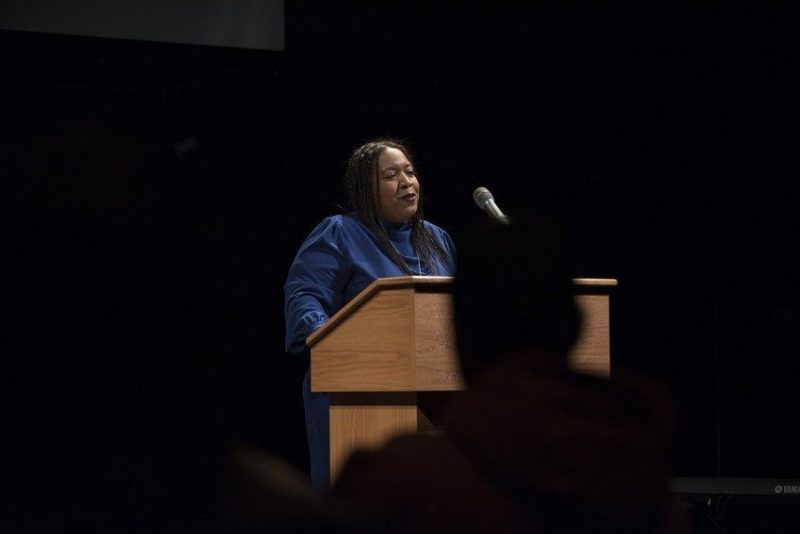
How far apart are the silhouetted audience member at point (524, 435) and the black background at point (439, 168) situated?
10.8 ft

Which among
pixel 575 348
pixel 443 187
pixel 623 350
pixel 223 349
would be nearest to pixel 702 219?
pixel 623 350

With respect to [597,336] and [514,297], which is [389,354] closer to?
[597,336]

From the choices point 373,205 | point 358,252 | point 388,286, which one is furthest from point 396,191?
point 388,286

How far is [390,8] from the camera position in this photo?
172 inches

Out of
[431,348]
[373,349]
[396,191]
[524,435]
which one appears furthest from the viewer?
[396,191]

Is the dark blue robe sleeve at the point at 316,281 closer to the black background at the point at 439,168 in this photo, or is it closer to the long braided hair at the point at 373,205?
the long braided hair at the point at 373,205

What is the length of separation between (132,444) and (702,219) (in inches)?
122

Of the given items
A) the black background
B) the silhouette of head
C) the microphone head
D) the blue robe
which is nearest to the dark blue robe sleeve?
the blue robe

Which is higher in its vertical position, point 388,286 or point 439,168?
point 439,168

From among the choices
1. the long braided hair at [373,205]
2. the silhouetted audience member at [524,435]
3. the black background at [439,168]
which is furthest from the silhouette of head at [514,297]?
the black background at [439,168]

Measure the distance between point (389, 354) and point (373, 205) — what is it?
2.42ft

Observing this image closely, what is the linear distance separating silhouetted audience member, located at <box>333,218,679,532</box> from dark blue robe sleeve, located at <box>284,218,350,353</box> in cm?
140

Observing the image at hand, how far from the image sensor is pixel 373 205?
256 centimetres

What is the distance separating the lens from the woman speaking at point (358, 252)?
2.27m
